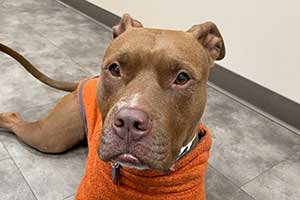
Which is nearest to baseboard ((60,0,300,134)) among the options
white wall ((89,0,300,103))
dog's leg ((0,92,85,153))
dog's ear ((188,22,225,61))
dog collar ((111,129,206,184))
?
white wall ((89,0,300,103))

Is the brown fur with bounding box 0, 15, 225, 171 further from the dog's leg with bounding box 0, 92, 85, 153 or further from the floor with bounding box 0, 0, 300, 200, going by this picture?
the floor with bounding box 0, 0, 300, 200

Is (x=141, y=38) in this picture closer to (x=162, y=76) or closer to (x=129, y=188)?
(x=162, y=76)

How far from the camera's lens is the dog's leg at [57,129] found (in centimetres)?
233

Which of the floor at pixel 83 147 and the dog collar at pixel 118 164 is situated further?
the floor at pixel 83 147

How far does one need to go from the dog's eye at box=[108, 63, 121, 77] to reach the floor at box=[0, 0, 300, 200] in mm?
979

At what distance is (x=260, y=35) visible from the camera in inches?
122

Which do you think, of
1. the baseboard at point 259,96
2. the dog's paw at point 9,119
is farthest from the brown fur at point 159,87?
the baseboard at point 259,96

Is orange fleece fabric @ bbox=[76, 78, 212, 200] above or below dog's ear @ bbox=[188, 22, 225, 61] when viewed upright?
below

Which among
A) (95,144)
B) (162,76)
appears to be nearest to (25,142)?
(95,144)

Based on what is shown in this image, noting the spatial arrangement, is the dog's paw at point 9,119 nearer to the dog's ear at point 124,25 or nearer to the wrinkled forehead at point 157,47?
the dog's ear at point 124,25

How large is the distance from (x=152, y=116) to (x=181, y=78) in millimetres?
245

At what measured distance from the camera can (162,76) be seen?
4.83ft

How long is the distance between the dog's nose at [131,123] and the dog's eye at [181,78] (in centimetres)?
25

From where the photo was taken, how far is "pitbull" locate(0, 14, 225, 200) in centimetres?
133
